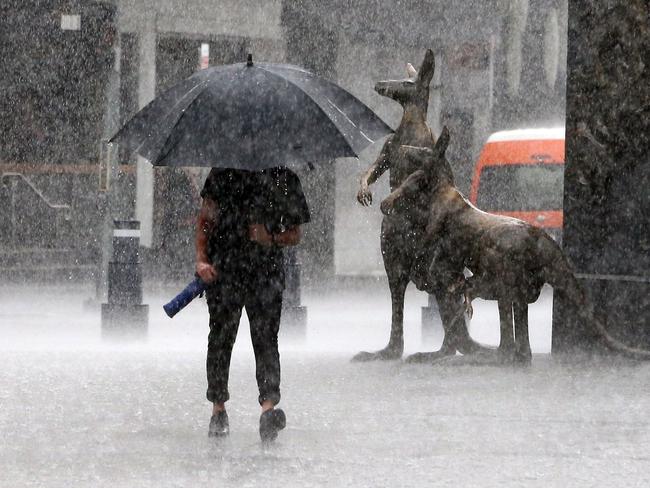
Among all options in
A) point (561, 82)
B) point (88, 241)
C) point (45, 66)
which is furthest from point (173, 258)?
point (561, 82)

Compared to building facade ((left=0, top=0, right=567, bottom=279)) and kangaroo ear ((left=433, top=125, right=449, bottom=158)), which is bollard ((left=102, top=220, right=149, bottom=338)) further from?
building facade ((left=0, top=0, right=567, bottom=279))

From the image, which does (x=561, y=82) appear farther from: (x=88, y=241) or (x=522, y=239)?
(x=522, y=239)

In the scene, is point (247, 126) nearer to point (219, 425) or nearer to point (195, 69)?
point (219, 425)

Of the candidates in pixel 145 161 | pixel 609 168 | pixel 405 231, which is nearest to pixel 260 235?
pixel 405 231

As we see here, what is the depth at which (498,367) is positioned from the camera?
1179cm

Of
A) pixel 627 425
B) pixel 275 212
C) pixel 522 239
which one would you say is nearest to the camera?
pixel 275 212

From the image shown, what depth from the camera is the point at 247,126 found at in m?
8.38

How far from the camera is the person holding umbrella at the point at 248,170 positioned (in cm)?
838

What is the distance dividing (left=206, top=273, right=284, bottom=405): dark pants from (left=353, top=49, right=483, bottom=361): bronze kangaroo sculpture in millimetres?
3375

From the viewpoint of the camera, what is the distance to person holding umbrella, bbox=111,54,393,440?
8.38 meters

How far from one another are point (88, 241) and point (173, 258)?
88.6 inches

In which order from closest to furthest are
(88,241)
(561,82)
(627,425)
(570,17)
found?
1. (627,425)
2. (570,17)
3. (88,241)
4. (561,82)

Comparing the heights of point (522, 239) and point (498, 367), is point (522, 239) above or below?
above

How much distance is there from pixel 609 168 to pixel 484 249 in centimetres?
151
